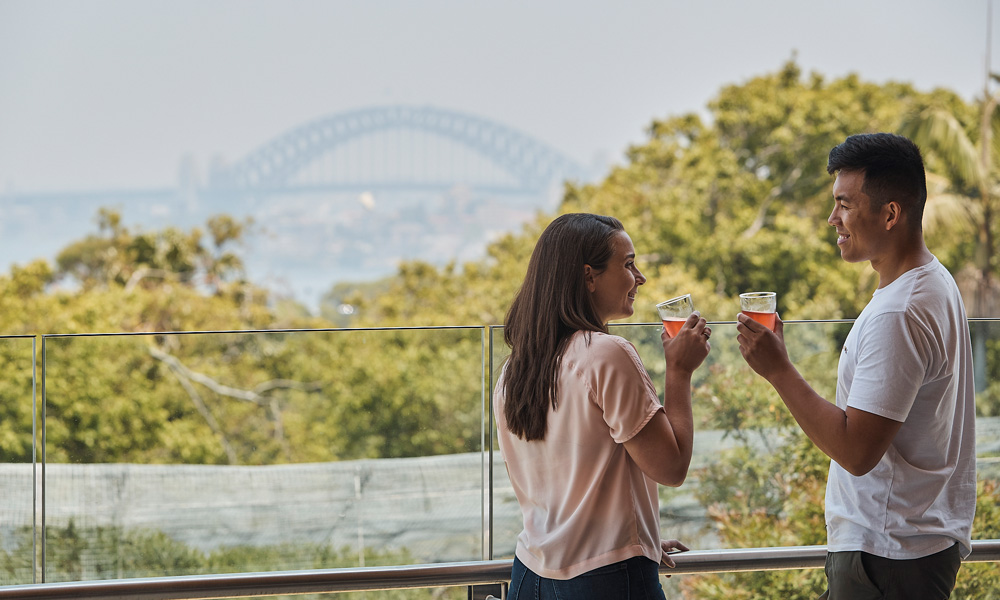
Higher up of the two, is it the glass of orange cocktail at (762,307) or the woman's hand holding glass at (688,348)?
the glass of orange cocktail at (762,307)

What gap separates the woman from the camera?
126 centimetres

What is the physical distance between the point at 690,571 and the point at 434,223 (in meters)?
27.4

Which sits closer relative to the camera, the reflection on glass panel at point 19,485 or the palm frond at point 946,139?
the reflection on glass panel at point 19,485

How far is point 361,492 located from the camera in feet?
7.36

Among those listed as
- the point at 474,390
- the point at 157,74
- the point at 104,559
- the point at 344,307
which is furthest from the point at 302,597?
the point at 157,74

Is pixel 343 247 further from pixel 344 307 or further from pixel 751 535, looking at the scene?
pixel 751 535

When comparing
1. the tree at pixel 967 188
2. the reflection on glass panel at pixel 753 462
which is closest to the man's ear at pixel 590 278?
the reflection on glass panel at pixel 753 462

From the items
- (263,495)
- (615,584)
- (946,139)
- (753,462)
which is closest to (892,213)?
(615,584)

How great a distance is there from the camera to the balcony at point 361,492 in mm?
2045

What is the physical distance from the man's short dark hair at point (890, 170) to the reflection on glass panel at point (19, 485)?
1.78 m

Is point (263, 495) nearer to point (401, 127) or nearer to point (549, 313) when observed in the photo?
point (549, 313)

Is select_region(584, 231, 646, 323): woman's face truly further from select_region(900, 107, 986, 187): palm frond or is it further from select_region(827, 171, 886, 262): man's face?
select_region(900, 107, 986, 187): palm frond

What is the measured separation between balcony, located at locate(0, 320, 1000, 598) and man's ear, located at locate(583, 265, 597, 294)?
58 cm

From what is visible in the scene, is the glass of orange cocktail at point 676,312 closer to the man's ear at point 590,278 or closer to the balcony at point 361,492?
the man's ear at point 590,278
